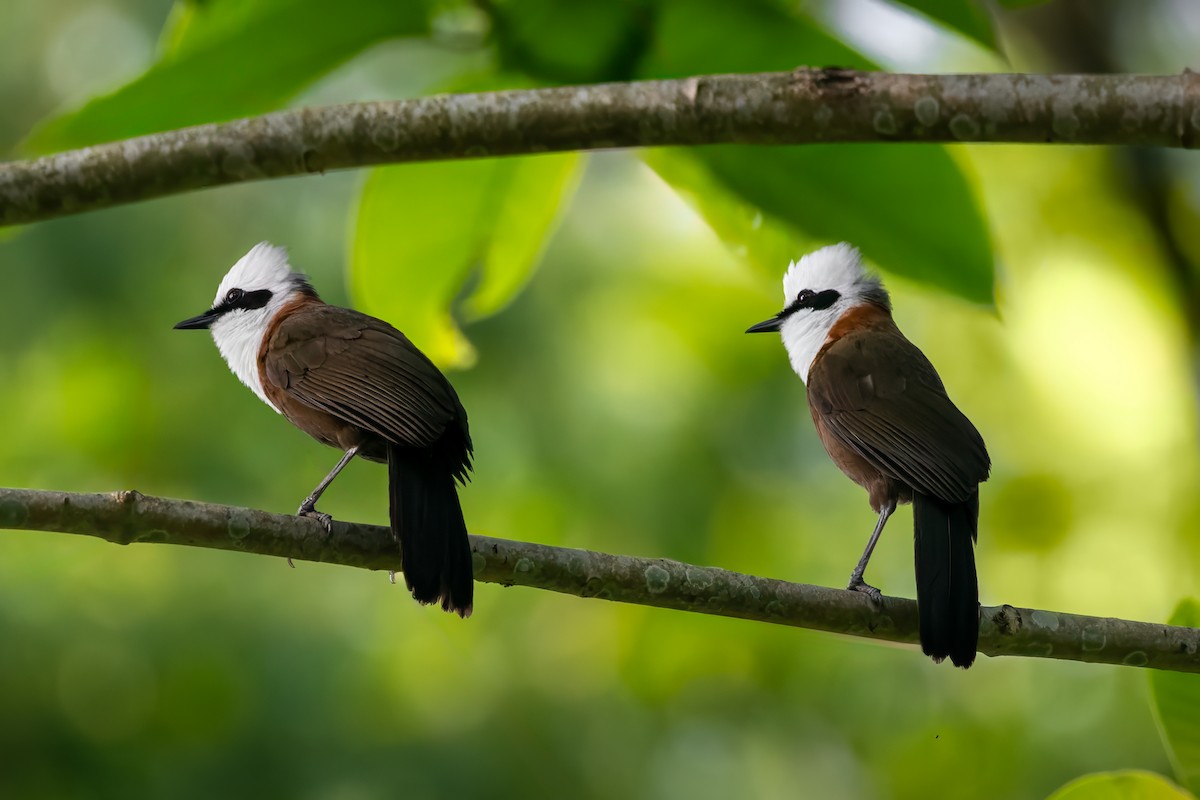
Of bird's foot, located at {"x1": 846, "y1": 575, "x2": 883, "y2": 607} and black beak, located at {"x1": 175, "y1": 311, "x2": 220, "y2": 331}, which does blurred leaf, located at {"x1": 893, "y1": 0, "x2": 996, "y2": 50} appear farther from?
black beak, located at {"x1": 175, "y1": 311, "x2": 220, "y2": 331}

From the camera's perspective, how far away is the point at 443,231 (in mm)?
2211

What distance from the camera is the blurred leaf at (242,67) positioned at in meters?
1.90

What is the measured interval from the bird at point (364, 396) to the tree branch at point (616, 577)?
2.5 inches

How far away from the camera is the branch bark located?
1812mm

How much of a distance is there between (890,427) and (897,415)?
0.03 metres

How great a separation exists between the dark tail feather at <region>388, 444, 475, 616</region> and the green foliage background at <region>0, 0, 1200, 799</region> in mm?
1972

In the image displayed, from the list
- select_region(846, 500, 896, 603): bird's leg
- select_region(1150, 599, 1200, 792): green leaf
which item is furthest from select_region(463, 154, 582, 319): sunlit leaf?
select_region(1150, 599, 1200, 792): green leaf

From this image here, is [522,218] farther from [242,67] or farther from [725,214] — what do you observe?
[242,67]

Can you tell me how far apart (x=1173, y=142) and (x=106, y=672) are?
170 inches

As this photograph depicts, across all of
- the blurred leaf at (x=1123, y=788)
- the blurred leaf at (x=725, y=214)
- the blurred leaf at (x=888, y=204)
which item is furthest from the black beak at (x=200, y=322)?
the blurred leaf at (x=1123, y=788)

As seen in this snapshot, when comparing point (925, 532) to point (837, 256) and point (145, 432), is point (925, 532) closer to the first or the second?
point (837, 256)

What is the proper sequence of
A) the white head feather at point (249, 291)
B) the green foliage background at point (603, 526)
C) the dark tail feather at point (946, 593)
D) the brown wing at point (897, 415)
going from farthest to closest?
the green foliage background at point (603, 526) → the white head feather at point (249, 291) → the brown wing at point (897, 415) → the dark tail feather at point (946, 593)

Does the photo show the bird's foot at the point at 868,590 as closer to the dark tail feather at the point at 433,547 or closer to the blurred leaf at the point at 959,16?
the dark tail feather at the point at 433,547

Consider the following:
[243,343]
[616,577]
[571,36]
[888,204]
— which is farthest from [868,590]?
[243,343]
